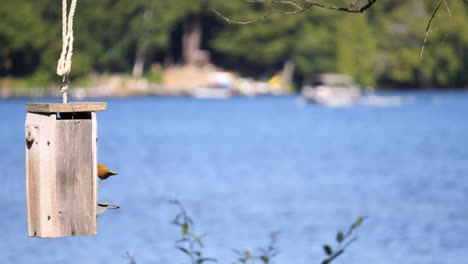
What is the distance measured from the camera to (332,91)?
90000 mm

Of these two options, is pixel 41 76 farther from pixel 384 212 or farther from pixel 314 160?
pixel 384 212

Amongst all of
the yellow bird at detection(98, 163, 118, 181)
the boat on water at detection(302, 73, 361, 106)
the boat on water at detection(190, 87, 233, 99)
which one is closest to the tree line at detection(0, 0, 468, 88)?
the boat on water at detection(190, 87, 233, 99)

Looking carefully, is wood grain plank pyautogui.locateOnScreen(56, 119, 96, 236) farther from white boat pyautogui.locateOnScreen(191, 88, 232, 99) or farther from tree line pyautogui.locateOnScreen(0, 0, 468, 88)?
white boat pyautogui.locateOnScreen(191, 88, 232, 99)

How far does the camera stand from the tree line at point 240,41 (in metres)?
81.1

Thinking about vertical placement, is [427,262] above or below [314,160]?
above

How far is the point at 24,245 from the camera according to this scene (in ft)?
60.1

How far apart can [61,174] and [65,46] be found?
2.51 feet

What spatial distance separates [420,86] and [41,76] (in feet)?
116

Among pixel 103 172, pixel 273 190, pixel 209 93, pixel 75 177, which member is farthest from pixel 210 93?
pixel 75 177

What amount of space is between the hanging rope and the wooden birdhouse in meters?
0.22

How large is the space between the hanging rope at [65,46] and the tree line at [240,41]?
71.9m

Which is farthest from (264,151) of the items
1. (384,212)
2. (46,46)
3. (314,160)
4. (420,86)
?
(420,86)

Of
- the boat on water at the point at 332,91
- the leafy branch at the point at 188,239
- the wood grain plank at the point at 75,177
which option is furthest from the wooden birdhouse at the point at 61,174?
the boat on water at the point at 332,91

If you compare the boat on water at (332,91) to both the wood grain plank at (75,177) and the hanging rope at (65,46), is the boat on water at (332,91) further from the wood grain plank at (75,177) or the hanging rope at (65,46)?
the hanging rope at (65,46)
